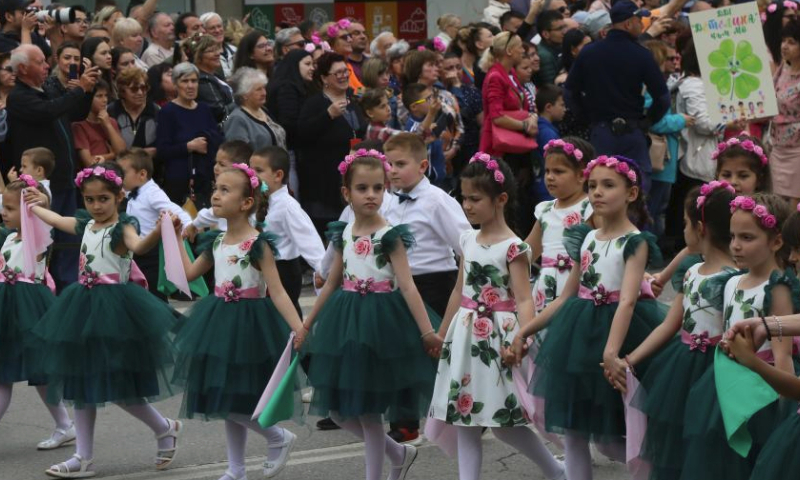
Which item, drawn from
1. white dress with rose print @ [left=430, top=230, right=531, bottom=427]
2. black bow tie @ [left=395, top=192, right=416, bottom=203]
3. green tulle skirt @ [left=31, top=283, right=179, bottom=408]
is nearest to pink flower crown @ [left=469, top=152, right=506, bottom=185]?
white dress with rose print @ [left=430, top=230, right=531, bottom=427]

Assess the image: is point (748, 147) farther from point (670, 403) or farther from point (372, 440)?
point (372, 440)

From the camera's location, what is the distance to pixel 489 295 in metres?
6.41

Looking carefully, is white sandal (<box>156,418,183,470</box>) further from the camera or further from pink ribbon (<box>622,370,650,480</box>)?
the camera

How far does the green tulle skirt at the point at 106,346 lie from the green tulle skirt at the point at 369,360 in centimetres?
107

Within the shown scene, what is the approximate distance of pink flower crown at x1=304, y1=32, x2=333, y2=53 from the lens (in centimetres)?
1287

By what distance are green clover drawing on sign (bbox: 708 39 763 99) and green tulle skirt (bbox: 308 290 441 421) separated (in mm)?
4796

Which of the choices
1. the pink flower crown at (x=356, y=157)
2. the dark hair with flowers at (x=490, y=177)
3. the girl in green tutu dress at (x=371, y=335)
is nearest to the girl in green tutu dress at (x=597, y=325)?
the dark hair with flowers at (x=490, y=177)

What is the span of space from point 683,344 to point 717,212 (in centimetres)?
58

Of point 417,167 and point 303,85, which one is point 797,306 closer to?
point 417,167

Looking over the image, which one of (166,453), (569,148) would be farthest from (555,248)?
(166,453)

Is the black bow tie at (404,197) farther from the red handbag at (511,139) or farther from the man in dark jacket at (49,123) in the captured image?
the red handbag at (511,139)

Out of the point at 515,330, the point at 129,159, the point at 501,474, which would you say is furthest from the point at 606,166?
the point at 129,159

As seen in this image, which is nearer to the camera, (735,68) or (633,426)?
(633,426)

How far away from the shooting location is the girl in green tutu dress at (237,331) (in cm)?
694
